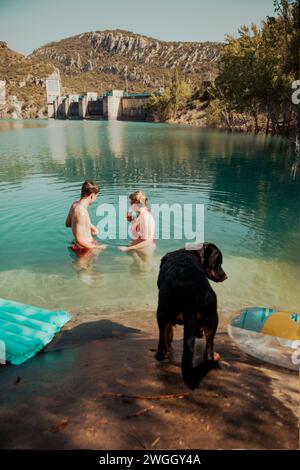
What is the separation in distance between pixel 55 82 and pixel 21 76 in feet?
81.7

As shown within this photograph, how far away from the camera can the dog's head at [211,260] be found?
3762 mm

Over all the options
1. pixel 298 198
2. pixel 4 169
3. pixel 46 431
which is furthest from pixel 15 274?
pixel 4 169

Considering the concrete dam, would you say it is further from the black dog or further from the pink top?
the black dog

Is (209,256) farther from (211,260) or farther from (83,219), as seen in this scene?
(83,219)

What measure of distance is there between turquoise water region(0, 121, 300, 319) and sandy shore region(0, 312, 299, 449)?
8.94 ft

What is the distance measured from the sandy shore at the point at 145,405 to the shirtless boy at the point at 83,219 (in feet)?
14.8

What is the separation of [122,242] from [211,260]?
249 inches

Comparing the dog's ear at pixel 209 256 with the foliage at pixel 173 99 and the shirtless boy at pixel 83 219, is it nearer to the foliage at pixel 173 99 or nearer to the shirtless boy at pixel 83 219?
the shirtless boy at pixel 83 219

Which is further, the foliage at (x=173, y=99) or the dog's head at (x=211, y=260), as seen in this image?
the foliage at (x=173, y=99)

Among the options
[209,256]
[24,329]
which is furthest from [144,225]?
[209,256]

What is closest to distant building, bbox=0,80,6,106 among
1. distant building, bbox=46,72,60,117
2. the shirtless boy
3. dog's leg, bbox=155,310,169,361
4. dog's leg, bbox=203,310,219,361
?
distant building, bbox=46,72,60,117

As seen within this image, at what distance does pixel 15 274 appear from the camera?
316 inches

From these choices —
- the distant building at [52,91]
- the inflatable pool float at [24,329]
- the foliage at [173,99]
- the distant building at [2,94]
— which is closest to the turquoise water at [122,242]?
the inflatable pool float at [24,329]

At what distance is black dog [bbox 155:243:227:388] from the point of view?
287cm
